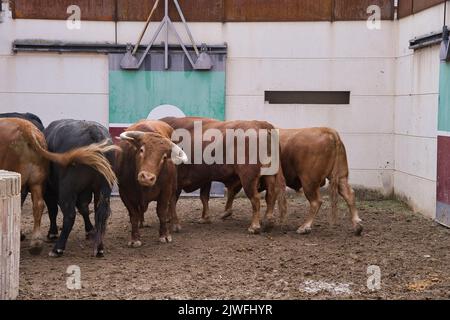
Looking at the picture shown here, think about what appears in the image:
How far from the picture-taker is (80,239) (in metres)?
8.09

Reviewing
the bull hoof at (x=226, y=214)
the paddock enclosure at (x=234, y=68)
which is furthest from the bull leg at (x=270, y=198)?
the paddock enclosure at (x=234, y=68)

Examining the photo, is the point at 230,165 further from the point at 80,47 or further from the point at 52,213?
the point at 80,47

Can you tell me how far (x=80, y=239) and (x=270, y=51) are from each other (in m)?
4.99

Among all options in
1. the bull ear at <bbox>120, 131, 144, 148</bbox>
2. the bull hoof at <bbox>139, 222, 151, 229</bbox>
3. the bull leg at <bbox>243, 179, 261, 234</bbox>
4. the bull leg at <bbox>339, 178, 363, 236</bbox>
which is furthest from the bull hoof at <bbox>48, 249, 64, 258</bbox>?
the bull leg at <bbox>339, 178, 363, 236</bbox>

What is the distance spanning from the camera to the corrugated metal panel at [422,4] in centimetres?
943

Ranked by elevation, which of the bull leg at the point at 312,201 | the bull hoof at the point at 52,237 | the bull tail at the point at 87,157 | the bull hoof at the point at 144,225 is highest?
the bull tail at the point at 87,157

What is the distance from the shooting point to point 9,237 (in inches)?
204

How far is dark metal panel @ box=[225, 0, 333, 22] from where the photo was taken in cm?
1131

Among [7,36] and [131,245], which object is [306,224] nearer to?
[131,245]

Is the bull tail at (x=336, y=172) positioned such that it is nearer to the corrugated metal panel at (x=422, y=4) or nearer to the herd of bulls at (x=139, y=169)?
the herd of bulls at (x=139, y=169)

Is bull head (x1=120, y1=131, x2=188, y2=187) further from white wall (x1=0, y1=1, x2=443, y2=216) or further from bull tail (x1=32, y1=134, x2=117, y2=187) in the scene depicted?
white wall (x1=0, y1=1, x2=443, y2=216)

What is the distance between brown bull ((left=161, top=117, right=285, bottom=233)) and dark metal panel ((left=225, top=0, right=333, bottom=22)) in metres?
3.04

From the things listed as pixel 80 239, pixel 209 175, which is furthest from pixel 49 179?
pixel 209 175

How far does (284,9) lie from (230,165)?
381 cm
